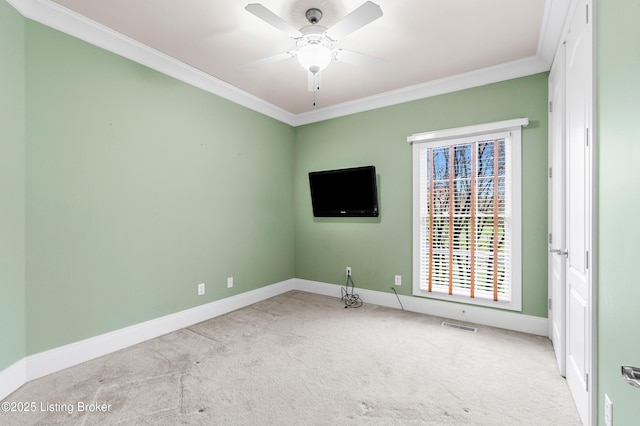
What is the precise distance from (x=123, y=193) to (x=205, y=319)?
1633 mm

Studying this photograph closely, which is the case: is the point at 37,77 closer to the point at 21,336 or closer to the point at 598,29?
the point at 21,336

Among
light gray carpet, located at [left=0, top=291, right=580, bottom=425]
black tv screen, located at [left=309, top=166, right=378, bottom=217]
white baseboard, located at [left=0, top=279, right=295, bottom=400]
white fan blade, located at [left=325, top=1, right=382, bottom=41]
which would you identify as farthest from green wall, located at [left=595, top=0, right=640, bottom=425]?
white baseboard, located at [left=0, top=279, right=295, bottom=400]

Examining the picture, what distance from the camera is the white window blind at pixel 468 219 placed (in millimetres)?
3170

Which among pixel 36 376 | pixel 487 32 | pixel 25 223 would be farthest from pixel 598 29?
pixel 36 376

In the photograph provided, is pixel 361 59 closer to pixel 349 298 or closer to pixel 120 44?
pixel 120 44

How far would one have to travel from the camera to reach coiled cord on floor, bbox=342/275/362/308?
3969 mm

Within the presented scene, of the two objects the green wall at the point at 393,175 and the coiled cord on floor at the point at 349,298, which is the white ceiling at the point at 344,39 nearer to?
the green wall at the point at 393,175

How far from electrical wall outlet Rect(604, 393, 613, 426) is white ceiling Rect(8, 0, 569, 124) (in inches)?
99.0

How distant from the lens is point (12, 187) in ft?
6.81

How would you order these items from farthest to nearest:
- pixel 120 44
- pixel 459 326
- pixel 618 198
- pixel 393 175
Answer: pixel 393 175
pixel 459 326
pixel 120 44
pixel 618 198

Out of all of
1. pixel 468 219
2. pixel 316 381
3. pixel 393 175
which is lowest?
pixel 316 381

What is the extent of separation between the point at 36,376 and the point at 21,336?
1.08ft

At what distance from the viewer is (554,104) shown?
2.71 metres

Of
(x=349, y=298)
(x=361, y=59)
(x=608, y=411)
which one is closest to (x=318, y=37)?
(x=361, y=59)
